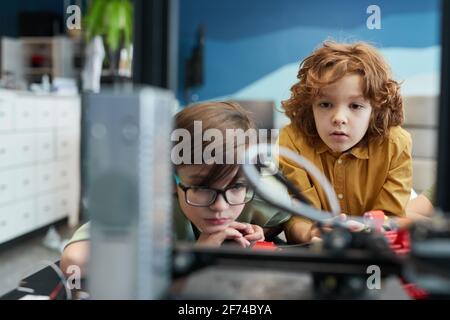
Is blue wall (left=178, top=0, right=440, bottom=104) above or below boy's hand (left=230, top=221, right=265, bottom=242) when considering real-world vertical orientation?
above

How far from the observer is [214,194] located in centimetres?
70

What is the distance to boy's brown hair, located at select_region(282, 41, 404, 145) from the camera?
0.69 meters

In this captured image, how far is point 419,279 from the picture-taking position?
0.44 meters

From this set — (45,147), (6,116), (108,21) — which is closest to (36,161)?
(45,147)

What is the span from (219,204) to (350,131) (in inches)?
8.4

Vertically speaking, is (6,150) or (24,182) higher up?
(6,150)

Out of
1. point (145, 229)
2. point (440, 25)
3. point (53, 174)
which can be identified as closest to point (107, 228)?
point (145, 229)

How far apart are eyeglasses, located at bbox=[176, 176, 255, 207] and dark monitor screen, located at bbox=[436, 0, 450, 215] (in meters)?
0.27

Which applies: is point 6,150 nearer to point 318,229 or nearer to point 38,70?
point 38,70

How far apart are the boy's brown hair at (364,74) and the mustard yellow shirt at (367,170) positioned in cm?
3

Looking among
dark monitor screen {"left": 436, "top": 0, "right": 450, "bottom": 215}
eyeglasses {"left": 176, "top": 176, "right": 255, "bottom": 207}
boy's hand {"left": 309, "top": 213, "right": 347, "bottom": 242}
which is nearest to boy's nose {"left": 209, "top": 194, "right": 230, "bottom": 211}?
eyeglasses {"left": 176, "top": 176, "right": 255, "bottom": 207}

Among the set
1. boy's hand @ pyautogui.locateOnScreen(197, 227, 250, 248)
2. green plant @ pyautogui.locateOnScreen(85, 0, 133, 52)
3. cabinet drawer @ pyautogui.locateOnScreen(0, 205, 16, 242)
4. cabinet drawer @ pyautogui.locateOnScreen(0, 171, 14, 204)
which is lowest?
cabinet drawer @ pyautogui.locateOnScreen(0, 205, 16, 242)

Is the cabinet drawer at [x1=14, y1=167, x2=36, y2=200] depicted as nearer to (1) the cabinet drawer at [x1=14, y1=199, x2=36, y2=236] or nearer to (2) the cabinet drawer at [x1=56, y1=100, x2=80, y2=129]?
(1) the cabinet drawer at [x1=14, y1=199, x2=36, y2=236]
